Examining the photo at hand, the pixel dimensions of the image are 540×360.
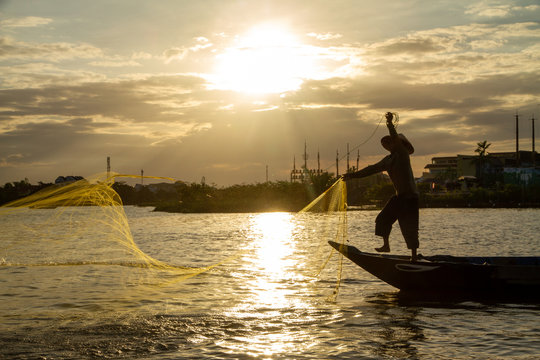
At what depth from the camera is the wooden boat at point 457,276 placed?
13.4 meters

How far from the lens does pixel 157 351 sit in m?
9.55

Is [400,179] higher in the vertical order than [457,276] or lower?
higher

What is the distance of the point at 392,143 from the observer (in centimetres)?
1270

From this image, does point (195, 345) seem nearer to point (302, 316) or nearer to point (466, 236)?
point (302, 316)

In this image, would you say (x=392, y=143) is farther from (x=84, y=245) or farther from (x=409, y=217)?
(x=84, y=245)

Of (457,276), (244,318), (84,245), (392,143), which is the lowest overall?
(84,245)

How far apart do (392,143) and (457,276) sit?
12.7ft

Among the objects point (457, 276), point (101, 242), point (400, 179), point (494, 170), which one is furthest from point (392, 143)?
point (494, 170)

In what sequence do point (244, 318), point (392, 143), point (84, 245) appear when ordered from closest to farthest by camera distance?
point (244, 318)
point (392, 143)
point (84, 245)

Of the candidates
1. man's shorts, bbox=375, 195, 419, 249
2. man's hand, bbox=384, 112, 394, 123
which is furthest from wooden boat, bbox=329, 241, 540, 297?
man's hand, bbox=384, 112, 394, 123

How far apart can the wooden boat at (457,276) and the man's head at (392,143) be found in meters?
3.01

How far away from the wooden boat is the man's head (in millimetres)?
3012

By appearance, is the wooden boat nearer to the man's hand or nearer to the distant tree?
the man's hand

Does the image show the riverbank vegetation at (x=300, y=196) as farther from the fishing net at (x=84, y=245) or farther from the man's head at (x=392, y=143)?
the man's head at (x=392, y=143)
